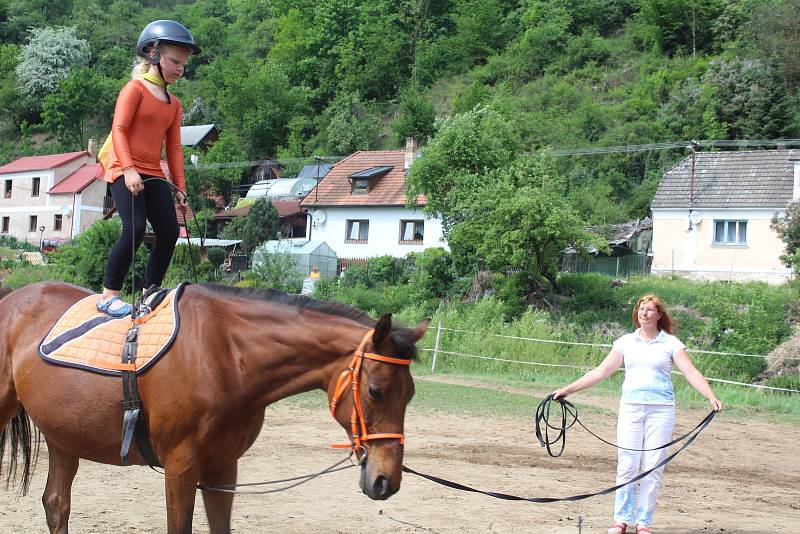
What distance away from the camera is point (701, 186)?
35.1 meters

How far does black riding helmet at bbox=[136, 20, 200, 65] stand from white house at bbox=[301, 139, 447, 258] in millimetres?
35245

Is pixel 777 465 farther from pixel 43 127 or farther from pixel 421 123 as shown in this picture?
pixel 43 127

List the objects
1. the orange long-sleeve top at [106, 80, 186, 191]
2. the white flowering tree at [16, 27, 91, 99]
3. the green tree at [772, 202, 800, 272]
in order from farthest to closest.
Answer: the white flowering tree at [16, 27, 91, 99]
the green tree at [772, 202, 800, 272]
the orange long-sleeve top at [106, 80, 186, 191]

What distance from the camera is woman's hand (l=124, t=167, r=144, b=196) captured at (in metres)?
4.48

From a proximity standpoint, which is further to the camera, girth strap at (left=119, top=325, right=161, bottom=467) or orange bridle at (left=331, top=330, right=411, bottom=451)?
girth strap at (left=119, top=325, right=161, bottom=467)

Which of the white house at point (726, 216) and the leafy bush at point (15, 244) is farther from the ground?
the white house at point (726, 216)

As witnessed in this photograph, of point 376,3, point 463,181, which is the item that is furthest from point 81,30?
point 463,181

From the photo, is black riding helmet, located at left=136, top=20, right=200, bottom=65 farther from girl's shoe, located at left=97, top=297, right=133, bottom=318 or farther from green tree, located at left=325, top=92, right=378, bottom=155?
green tree, located at left=325, top=92, right=378, bottom=155

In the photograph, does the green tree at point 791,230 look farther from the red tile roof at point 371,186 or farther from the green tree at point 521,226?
the red tile roof at point 371,186

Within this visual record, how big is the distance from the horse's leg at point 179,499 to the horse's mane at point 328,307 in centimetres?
108

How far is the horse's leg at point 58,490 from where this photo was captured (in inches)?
193

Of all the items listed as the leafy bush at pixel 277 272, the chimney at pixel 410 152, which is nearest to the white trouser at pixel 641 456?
the leafy bush at pixel 277 272

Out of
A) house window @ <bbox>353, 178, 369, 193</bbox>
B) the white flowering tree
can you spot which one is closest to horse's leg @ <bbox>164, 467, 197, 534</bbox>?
house window @ <bbox>353, 178, 369, 193</bbox>

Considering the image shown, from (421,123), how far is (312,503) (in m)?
56.1
